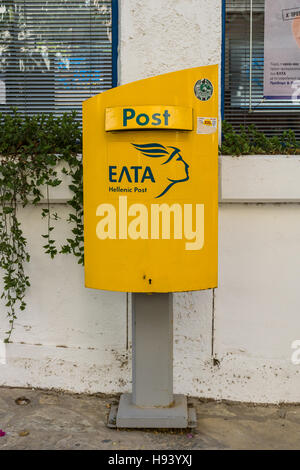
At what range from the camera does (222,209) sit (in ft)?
11.2

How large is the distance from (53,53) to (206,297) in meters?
2.12

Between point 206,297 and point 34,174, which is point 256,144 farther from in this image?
point 34,174

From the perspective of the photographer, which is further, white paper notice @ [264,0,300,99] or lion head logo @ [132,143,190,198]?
white paper notice @ [264,0,300,99]

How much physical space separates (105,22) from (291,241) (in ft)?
6.78

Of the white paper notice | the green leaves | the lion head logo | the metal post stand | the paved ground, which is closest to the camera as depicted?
the lion head logo

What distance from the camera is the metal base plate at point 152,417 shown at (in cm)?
294

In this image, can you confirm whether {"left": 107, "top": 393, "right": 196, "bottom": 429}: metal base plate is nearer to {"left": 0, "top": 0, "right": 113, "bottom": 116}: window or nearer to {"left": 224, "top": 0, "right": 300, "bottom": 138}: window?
{"left": 224, "top": 0, "right": 300, "bottom": 138}: window

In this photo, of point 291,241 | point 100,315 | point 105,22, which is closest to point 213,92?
point 291,241

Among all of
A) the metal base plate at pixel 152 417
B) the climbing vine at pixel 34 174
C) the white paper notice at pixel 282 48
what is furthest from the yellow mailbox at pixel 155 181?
the white paper notice at pixel 282 48

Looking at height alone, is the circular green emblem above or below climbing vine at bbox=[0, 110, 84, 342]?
above

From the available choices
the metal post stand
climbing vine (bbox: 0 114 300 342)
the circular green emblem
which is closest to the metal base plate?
the metal post stand

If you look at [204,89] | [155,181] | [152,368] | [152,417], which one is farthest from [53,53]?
[152,417]

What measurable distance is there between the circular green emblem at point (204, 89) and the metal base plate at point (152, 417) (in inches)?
70.5

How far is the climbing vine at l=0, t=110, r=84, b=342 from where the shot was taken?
3352 millimetres
